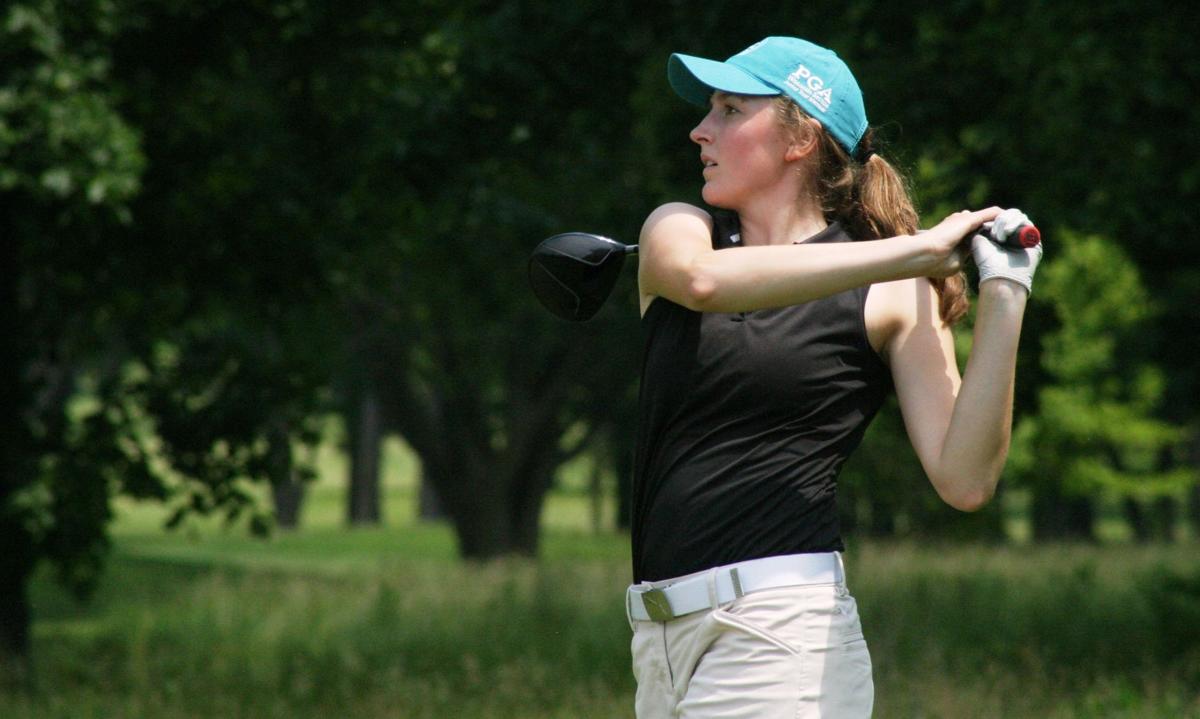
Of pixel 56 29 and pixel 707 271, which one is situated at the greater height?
pixel 56 29

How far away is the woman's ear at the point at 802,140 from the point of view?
286cm

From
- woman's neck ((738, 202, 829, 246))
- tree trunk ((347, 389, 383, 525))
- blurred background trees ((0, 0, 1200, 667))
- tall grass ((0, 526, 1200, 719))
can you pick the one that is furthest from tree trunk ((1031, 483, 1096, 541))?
woman's neck ((738, 202, 829, 246))

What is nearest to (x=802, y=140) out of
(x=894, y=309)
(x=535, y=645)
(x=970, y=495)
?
(x=894, y=309)

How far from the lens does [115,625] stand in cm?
1419

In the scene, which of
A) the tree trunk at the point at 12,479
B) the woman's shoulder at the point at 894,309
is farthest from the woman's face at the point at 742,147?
the tree trunk at the point at 12,479

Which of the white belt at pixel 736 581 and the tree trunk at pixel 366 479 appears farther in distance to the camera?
the tree trunk at pixel 366 479

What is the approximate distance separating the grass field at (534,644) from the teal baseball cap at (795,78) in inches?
197

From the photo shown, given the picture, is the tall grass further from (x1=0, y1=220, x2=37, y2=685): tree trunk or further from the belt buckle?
the belt buckle

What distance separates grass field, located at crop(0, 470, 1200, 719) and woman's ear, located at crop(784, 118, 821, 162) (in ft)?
16.5

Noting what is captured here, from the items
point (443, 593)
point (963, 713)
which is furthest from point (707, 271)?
point (443, 593)

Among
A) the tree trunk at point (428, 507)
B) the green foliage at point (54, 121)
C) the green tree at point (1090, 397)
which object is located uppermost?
the green foliage at point (54, 121)

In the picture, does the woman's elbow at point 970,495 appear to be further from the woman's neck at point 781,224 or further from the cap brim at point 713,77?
the cap brim at point 713,77

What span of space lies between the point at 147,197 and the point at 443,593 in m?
5.42

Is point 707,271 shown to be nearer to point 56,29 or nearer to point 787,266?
point 787,266
